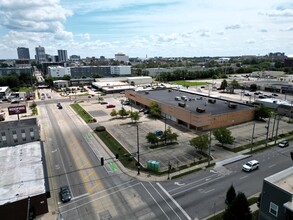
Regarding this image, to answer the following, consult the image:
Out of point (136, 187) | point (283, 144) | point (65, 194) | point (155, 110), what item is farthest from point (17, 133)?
point (283, 144)

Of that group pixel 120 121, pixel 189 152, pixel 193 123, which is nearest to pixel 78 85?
pixel 120 121

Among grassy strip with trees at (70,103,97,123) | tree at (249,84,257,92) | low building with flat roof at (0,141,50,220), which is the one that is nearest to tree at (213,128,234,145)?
low building with flat roof at (0,141,50,220)

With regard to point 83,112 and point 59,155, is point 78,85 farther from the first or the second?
point 59,155

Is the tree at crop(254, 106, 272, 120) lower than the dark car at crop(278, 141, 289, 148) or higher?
higher

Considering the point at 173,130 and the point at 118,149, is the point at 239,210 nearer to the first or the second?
the point at 118,149

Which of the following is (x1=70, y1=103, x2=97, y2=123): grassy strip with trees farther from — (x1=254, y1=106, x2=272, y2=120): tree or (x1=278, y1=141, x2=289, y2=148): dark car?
(x1=278, y1=141, x2=289, y2=148): dark car

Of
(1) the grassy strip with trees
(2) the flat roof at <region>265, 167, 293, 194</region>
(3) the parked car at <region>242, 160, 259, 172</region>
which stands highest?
(2) the flat roof at <region>265, 167, 293, 194</region>

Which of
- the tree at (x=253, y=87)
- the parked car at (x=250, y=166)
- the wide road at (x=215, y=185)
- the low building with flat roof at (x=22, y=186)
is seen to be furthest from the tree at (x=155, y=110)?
the tree at (x=253, y=87)
